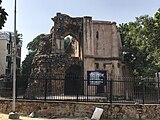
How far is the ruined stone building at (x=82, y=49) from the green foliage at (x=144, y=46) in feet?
7.05

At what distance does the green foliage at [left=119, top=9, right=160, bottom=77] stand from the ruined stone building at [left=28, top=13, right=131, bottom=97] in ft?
7.05

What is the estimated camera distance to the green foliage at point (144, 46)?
108 feet

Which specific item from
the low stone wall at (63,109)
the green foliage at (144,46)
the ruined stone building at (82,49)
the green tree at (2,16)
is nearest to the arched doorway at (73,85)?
the low stone wall at (63,109)

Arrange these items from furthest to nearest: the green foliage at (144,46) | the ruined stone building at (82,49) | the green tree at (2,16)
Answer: the ruined stone building at (82,49) → the green foliage at (144,46) → the green tree at (2,16)

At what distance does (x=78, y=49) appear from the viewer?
141ft

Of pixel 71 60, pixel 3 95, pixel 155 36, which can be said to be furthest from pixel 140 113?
pixel 71 60

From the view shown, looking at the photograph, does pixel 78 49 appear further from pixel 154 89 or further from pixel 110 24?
pixel 154 89

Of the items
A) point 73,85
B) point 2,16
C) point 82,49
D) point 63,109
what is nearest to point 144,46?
point 82,49

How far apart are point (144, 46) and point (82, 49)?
28.2 feet

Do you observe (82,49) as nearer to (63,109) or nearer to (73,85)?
(73,85)

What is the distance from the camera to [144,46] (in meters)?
35.6

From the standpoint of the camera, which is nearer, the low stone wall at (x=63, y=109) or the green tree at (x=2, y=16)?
the green tree at (x=2, y=16)

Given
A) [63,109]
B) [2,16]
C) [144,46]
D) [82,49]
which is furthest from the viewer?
[82,49]

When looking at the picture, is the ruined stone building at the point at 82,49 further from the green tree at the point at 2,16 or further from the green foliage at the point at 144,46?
the green tree at the point at 2,16
